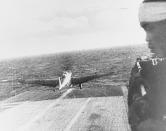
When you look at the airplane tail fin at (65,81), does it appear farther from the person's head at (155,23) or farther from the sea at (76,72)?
the person's head at (155,23)

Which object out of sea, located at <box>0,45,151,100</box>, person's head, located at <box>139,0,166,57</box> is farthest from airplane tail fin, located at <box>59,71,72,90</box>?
person's head, located at <box>139,0,166,57</box>

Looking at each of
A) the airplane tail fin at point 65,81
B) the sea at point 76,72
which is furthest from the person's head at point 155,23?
the airplane tail fin at point 65,81

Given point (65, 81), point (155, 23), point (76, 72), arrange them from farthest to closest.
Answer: point (76, 72) < point (65, 81) < point (155, 23)

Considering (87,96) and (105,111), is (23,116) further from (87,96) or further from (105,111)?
(87,96)

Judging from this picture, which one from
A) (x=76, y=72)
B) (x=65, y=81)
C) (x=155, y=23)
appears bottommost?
(x=76, y=72)

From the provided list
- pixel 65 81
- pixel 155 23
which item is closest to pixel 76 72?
pixel 65 81

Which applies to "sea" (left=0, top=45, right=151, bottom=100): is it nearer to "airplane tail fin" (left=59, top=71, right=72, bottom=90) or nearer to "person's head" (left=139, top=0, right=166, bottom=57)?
"airplane tail fin" (left=59, top=71, right=72, bottom=90)

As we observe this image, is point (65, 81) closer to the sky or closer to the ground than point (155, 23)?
closer to the ground

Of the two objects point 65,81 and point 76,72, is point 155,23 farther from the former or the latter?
point 76,72
